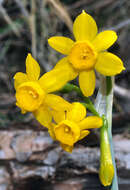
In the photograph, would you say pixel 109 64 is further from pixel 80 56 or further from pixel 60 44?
pixel 60 44

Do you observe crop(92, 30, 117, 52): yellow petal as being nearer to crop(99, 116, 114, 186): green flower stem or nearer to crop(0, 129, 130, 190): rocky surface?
crop(99, 116, 114, 186): green flower stem

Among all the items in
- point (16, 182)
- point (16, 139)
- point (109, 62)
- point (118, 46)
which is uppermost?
point (118, 46)

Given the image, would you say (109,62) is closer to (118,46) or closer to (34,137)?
(34,137)

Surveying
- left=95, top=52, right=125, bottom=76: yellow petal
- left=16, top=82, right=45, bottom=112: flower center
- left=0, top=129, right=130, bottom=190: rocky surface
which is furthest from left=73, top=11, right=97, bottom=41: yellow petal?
left=0, top=129, right=130, bottom=190: rocky surface

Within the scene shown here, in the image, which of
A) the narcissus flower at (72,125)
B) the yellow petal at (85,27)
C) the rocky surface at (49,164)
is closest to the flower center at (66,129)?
the narcissus flower at (72,125)

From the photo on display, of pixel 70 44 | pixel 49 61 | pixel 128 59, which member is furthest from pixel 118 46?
pixel 70 44

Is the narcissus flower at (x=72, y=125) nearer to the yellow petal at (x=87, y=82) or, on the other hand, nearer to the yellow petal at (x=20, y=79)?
the yellow petal at (x=87, y=82)
